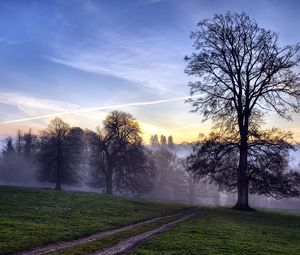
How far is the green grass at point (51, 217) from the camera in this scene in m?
21.6

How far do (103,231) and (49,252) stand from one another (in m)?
7.87

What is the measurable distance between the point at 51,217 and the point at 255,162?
27.8 metres

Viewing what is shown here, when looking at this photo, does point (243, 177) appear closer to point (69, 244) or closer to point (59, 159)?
point (69, 244)

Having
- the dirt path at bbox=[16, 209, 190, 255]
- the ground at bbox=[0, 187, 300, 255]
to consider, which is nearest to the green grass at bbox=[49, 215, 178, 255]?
the ground at bbox=[0, 187, 300, 255]

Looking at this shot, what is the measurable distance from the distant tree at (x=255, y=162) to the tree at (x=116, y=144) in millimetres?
30764

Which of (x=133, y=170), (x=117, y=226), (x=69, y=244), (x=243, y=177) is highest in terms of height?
(x=133, y=170)

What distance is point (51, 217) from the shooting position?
29.8 m

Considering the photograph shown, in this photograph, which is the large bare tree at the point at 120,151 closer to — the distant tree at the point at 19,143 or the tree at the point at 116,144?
the tree at the point at 116,144

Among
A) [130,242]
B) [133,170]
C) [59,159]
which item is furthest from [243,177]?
[59,159]

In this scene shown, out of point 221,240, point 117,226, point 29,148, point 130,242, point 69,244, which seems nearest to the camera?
point 69,244

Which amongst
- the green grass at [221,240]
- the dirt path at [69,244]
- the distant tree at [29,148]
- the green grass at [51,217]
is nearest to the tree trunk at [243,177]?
the green grass at [51,217]

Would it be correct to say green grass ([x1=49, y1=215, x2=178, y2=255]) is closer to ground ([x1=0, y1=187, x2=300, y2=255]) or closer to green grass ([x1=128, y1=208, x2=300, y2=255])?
ground ([x1=0, y1=187, x2=300, y2=255])

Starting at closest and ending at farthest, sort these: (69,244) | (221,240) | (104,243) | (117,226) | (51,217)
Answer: (69,244)
(104,243)
(221,240)
(117,226)
(51,217)

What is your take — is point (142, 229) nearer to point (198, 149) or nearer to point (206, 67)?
point (198, 149)
